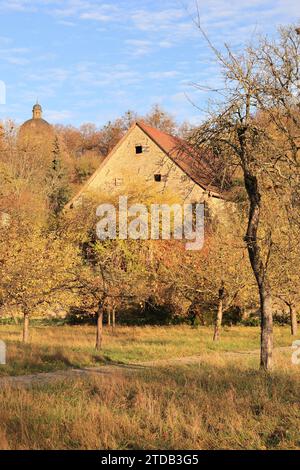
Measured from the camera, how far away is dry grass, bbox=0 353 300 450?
6.00 m

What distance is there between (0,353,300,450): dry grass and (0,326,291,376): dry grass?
6.98m

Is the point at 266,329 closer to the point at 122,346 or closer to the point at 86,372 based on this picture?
the point at 86,372

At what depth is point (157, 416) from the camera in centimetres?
691

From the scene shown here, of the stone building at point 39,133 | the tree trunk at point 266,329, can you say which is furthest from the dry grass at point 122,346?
the stone building at point 39,133

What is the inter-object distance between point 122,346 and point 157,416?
14.1 meters

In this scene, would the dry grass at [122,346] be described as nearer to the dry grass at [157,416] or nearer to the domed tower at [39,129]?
the dry grass at [157,416]

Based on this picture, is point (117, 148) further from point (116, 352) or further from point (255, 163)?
point (255, 163)

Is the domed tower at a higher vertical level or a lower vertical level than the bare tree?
higher

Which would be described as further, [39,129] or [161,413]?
[39,129]

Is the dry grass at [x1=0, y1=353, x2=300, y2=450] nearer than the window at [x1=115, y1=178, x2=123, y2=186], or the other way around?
the dry grass at [x1=0, y1=353, x2=300, y2=450]

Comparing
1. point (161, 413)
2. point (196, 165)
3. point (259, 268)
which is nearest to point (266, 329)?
point (259, 268)

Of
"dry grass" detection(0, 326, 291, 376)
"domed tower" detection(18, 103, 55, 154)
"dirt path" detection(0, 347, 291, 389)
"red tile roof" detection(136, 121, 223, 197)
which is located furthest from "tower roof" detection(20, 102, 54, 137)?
"red tile roof" detection(136, 121, 223, 197)

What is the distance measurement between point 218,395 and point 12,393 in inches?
131

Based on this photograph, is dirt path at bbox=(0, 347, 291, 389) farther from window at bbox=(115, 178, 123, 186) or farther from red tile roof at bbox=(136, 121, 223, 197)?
window at bbox=(115, 178, 123, 186)
